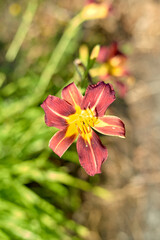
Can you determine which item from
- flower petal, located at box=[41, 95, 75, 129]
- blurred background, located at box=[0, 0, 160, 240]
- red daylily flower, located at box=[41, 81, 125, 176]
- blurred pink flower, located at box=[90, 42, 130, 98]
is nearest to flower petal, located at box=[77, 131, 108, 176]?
red daylily flower, located at box=[41, 81, 125, 176]

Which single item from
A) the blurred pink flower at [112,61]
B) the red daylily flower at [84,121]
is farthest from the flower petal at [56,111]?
the blurred pink flower at [112,61]

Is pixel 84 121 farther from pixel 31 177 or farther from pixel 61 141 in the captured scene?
pixel 31 177

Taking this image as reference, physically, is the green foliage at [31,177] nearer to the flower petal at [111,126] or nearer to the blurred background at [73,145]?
the blurred background at [73,145]

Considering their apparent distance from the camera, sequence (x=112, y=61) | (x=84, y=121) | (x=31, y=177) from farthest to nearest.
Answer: (x=31, y=177) < (x=112, y=61) < (x=84, y=121)

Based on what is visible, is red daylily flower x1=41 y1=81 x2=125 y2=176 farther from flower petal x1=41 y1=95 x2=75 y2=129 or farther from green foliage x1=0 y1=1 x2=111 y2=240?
green foliage x1=0 y1=1 x2=111 y2=240

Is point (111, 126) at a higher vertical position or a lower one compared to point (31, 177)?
lower

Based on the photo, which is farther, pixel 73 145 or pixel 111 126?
pixel 73 145

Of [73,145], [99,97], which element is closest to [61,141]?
[99,97]
